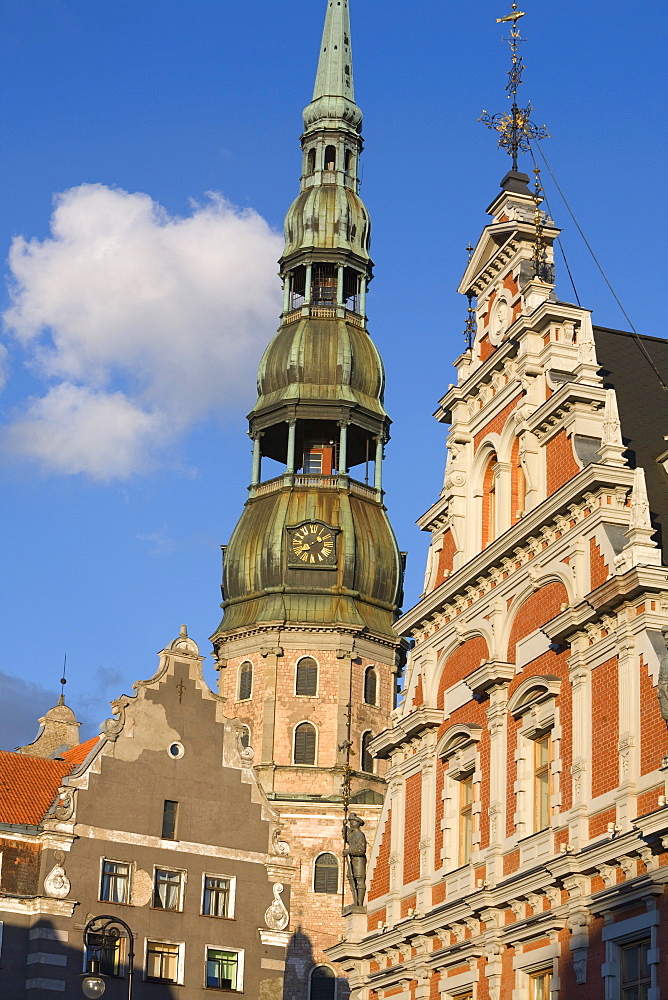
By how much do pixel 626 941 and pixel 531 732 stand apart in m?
4.78

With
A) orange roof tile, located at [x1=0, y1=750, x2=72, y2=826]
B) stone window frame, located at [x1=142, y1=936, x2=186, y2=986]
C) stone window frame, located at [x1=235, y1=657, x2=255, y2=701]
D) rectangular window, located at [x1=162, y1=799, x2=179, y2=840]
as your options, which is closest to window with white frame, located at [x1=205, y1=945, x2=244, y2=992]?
stone window frame, located at [x1=142, y1=936, x2=186, y2=986]

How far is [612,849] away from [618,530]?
5.42m

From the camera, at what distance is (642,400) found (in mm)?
30938

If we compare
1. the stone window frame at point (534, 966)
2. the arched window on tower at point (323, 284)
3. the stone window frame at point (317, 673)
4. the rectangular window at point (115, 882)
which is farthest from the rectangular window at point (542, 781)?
the arched window on tower at point (323, 284)

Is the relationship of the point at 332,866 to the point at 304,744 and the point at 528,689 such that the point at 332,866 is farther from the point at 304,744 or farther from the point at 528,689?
the point at 528,689

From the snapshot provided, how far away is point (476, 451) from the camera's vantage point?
33750mm

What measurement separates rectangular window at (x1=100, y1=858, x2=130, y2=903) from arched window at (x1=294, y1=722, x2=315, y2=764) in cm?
1886

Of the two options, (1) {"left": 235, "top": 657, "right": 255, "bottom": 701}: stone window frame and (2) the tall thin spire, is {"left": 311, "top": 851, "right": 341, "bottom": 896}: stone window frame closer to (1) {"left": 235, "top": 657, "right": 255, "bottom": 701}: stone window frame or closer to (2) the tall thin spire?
(1) {"left": 235, "top": 657, "right": 255, "bottom": 701}: stone window frame

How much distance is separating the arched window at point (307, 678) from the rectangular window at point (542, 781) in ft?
110

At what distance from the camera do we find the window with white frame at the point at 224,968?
42.3 m

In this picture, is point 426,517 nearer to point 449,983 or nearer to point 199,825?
point 449,983

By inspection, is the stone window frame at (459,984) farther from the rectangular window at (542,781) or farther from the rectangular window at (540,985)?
the rectangular window at (542,781)

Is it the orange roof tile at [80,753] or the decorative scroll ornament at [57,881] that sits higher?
the orange roof tile at [80,753]

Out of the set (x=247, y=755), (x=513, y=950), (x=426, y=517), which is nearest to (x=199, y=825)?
(x=247, y=755)
